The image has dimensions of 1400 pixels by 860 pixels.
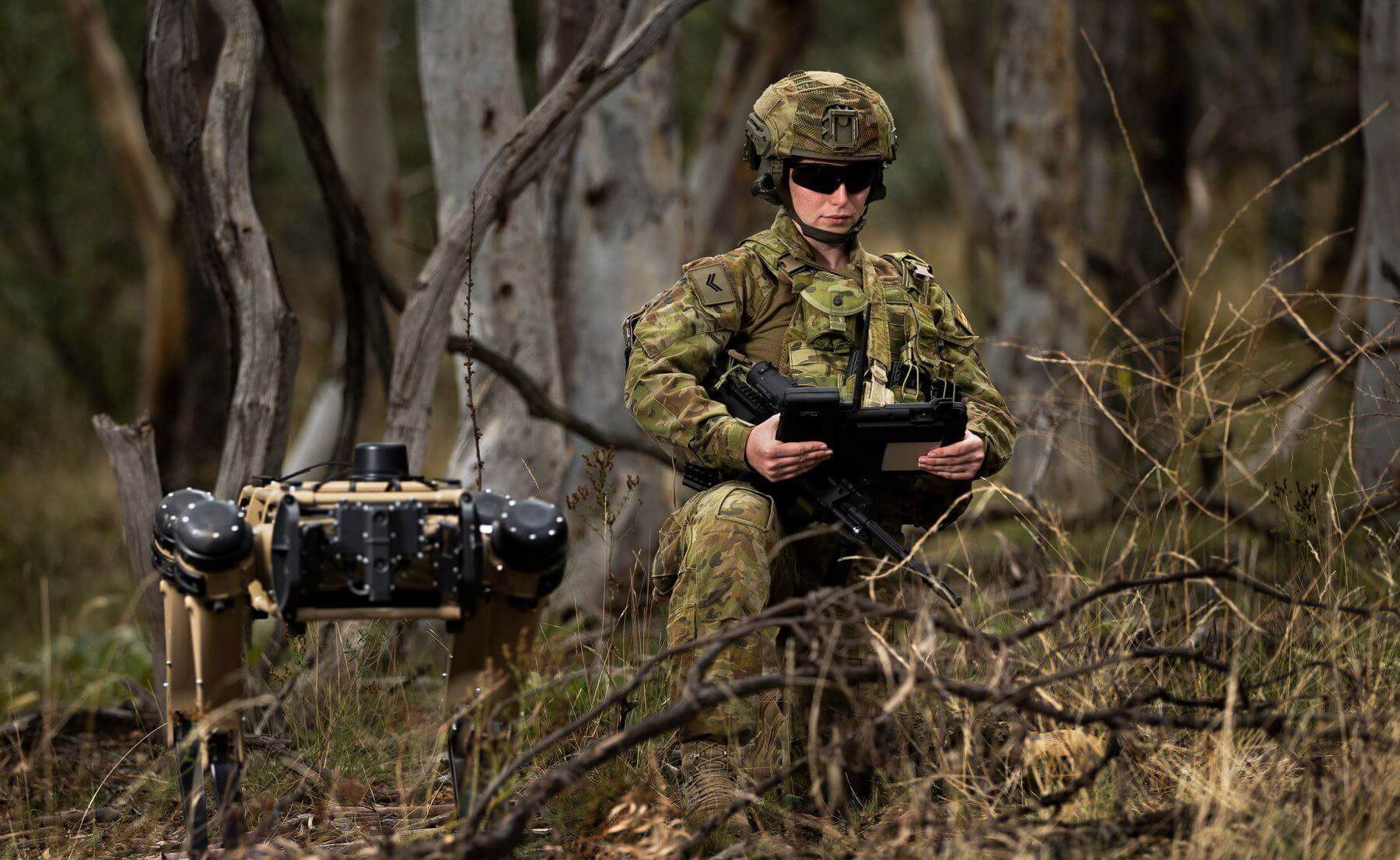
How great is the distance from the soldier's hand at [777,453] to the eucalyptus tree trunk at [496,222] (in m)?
2.47

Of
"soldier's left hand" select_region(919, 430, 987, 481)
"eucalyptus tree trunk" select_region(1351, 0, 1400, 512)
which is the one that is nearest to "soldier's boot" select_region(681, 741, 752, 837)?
"soldier's left hand" select_region(919, 430, 987, 481)

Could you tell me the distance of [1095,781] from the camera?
10.8 ft

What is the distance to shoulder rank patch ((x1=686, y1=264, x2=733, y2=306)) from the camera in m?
3.74

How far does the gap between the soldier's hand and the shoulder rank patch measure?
0.40 metres

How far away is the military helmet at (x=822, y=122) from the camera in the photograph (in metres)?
3.75

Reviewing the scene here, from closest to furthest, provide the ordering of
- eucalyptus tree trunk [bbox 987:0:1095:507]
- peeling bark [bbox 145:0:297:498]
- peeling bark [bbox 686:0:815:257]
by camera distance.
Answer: peeling bark [bbox 145:0:297:498] < eucalyptus tree trunk [bbox 987:0:1095:507] < peeling bark [bbox 686:0:815:257]

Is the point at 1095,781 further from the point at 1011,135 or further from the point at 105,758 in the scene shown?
the point at 1011,135

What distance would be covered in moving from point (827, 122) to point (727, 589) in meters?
1.22

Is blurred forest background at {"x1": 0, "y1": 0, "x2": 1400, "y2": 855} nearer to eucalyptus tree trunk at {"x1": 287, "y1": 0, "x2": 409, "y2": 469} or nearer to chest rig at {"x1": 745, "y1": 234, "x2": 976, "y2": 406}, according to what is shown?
eucalyptus tree trunk at {"x1": 287, "y1": 0, "x2": 409, "y2": 469}

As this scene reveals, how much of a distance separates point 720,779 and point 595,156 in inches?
194

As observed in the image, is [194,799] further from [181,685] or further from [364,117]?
[364,117]

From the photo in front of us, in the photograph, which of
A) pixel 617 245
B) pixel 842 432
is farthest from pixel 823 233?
pixel 617 245

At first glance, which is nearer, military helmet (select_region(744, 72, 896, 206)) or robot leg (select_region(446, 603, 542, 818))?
robot leg (select_region(446, 603, 542, 818))

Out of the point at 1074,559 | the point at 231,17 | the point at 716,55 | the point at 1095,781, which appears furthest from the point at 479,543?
the point at 716,55
